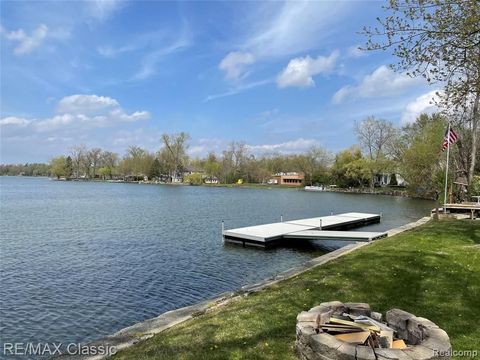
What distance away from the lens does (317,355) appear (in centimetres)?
464

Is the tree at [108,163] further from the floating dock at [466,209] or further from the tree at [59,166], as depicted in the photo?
the floating dock at [466,209]

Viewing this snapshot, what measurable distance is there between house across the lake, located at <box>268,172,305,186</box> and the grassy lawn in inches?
4276

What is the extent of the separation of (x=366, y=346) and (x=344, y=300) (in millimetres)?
3616

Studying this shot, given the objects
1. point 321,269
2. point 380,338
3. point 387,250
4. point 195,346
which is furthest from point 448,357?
point 387,250

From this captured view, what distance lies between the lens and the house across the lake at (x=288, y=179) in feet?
404

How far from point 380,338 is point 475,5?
9084 mm

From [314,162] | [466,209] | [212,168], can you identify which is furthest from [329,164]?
[466,209]

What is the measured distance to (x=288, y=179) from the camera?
415 feet

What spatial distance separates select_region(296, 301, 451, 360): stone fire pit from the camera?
4.23 meters

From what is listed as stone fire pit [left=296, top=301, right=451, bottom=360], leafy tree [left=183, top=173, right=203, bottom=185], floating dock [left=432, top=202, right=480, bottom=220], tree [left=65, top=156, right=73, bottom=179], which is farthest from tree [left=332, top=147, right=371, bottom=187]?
tree [left=65, top=156, right=73, bottom=179]

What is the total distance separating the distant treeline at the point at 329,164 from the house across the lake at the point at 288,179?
9.17 ft

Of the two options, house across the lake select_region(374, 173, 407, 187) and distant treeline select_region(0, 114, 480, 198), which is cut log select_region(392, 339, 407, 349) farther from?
house across the lake select_region(374, 173, 407, 187)

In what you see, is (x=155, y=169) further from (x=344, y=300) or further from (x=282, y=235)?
(x=344, y=300)

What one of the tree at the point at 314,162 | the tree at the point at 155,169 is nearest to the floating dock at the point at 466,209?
the tree at the point at 314,162
